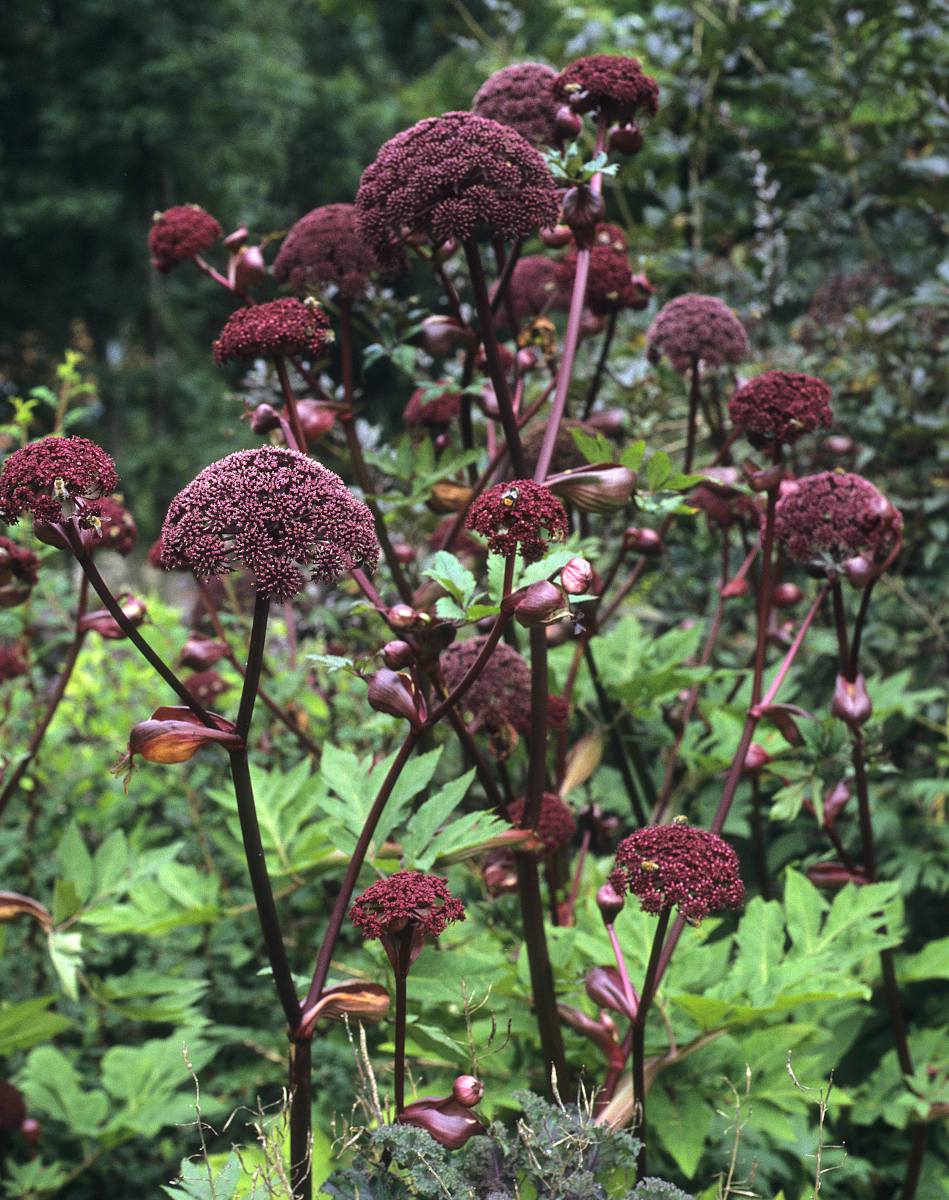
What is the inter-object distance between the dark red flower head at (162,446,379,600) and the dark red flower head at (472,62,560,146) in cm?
118

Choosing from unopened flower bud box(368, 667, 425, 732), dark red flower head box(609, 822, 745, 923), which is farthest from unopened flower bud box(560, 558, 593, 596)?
dark red flower head box(609, 822, 745, 923)

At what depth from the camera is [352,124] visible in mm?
22078

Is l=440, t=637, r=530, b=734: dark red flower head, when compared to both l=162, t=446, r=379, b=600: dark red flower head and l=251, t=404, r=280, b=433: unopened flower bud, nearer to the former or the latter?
l=251, t=404, r=280, b=433: unopened flower bud

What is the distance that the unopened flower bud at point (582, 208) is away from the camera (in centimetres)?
205

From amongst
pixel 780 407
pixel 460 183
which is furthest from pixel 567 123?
pixel 780 407

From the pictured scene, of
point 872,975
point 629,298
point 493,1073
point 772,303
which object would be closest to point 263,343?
point 629,298

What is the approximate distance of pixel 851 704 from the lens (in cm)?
222

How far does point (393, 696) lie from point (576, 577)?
11.5 inches

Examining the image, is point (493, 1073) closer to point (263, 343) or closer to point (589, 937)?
point (589, 937)

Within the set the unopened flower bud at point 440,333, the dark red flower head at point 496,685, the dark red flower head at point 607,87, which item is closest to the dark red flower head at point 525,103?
the dark red flower head at point 607,87

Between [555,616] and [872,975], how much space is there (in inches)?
61.8

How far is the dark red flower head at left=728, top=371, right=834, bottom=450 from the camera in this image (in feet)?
6.75

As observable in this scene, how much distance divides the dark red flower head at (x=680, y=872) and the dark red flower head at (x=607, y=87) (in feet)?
4.12

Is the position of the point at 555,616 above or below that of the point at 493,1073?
above
